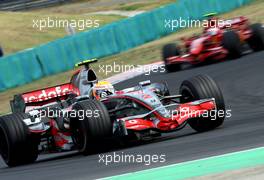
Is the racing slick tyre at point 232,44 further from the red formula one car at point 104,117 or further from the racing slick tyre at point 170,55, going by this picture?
the red formula one car at point 104,117

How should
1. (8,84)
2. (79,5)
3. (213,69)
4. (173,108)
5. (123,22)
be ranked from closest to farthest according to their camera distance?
1. (173,108)
2. (213,69)
3. (8,84)
4. (123,22)
5. (79,5)

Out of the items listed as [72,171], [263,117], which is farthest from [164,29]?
[72,171]

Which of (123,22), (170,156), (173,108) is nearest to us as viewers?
(170,156)

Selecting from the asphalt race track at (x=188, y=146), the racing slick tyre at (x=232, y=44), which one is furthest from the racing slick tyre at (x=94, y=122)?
the racing slick tyre at (x=232, y=44)

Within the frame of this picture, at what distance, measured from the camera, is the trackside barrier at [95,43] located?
24.5 m

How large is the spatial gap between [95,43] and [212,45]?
7.20 meters

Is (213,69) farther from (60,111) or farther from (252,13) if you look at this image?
(252,13)

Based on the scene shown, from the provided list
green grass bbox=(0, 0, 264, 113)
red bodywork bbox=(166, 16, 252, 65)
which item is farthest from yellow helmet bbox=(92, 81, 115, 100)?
green grass bbox=(0, 0, 264, 113)

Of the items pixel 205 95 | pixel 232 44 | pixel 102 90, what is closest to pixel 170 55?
pixel 232 44

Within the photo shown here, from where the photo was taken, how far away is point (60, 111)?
38.0 feet

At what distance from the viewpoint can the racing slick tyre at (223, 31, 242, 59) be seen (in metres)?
19.4

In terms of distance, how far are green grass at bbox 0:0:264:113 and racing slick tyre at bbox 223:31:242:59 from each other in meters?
4.05

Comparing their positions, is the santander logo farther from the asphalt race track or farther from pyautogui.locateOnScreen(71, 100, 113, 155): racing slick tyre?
pyautogui.locateOnScreen(71, 100, 113, 155): racing slick tyre

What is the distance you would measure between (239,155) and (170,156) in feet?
4.71
